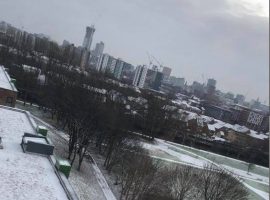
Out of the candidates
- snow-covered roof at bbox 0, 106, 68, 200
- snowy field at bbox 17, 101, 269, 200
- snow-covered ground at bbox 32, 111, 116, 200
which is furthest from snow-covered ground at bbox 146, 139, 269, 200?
snow-covered roof at bbox 0, 106, 68, 200

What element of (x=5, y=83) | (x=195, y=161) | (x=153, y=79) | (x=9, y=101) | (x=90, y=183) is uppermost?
(x=5, y=83)

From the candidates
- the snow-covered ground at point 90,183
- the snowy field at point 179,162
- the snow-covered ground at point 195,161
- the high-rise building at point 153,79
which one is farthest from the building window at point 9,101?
the high-rise building at point 153,79

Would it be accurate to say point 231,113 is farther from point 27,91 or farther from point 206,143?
point 27,91

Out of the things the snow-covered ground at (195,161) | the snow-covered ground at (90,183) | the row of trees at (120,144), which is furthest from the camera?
the snow-covered ground at (195,161)

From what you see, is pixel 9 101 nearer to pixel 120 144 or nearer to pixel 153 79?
pixel 120 144

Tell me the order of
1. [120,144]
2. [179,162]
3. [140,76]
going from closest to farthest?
[120,144], [179,162], [140,76]

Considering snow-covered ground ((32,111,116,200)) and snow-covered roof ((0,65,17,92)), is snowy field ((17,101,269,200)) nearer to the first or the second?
snow-covered ground ((32,111,116,200))

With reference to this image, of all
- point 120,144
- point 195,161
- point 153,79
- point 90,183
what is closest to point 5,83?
point 120,144

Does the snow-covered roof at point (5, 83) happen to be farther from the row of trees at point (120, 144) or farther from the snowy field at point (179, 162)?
the snowy field at point (179, 162)
